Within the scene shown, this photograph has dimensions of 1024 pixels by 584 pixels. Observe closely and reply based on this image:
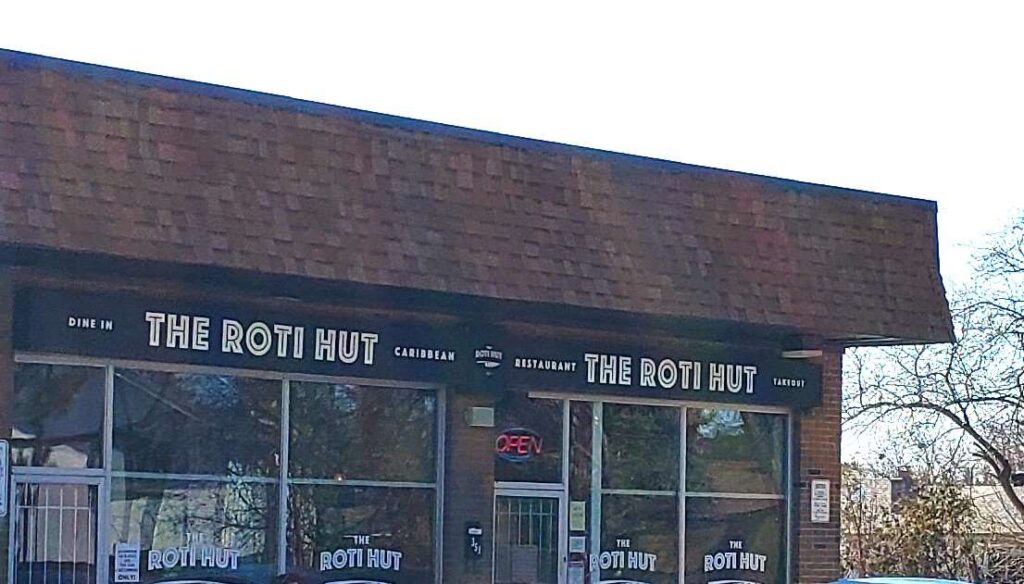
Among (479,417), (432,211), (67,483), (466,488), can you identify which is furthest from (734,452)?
(67,483)

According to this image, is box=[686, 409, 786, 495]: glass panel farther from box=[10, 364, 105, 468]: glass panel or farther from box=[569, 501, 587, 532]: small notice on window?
box=[10, 364, 105, 468]: glass panel

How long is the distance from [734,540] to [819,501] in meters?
1.18

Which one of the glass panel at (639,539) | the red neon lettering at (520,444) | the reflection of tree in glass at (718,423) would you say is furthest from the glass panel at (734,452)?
the red neon lettering at (520,444)

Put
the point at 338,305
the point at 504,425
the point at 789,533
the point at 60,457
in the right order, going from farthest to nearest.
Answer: the point at 789,533, the point at 504,425, the point at 338,305, the point at 60,457

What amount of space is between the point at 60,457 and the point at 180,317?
1.46 metres

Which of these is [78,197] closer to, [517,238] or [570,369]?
[517,238]

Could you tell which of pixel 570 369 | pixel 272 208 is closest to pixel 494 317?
pixel 570 369

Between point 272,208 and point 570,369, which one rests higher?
point 272,208

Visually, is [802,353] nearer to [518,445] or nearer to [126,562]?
[518,445]

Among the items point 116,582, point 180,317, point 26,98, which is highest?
point 26,98

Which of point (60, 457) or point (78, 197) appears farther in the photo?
point (60, 457)

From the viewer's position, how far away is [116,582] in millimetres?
14125

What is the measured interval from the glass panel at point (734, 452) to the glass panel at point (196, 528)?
16.2ft

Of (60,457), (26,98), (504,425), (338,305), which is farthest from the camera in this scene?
(504,425)
